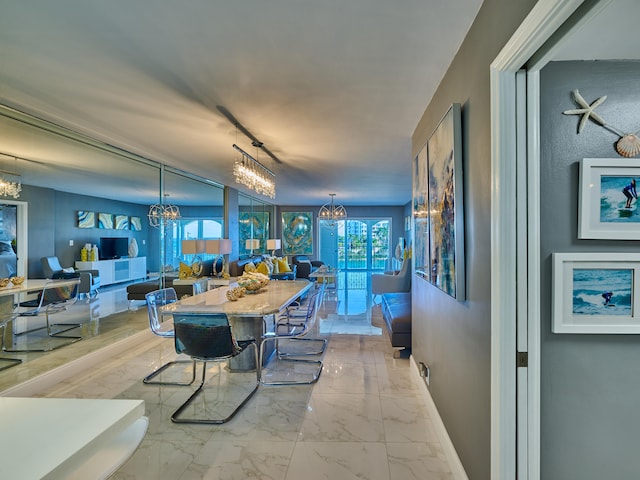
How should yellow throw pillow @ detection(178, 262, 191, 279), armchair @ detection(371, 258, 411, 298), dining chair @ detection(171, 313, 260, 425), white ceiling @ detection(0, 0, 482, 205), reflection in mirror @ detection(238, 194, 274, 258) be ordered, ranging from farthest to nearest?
reflection in mirror @ detection(238, 194, 274, 258) < yellow throw pillow @ detection(178, 262, 191, 279) < armchair @ detection(371, 258, 411, 298) < dining chair @ detection(171, 313, 260, 425) < white ceiling @ detection(0, 0, 482, 205)

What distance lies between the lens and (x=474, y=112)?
1.58m

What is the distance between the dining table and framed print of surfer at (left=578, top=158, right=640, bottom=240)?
80.4 inches

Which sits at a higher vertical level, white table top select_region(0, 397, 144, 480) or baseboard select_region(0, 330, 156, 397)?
white table top select_region(0, 397, 144, 480)

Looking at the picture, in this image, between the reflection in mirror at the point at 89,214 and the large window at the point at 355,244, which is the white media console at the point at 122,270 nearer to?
the reflection in mirror at the point at 89,214

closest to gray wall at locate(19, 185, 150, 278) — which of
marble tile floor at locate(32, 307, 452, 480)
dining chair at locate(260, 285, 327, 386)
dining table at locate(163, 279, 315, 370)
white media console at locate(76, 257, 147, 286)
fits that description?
white media console at locate(76, 257, 147, 286)

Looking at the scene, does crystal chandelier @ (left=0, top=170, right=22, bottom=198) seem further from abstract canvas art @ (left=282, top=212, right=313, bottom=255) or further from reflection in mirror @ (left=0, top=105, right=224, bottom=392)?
abstract canvas art @ (left=282, top=212, right=313, bottom=255)

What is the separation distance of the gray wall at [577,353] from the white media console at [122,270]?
6525 mm

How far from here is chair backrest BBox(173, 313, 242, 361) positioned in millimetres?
2430

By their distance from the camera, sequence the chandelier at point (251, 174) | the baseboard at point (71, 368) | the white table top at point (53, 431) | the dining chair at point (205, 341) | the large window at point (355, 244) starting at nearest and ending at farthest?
1. the white table top at point (53, 431)
2. the dining chair at point (205, 341)
3. the baseboard at point (71, 368)
4. the chandelier at point (251, 174)
5. the large window at point (355, 244)

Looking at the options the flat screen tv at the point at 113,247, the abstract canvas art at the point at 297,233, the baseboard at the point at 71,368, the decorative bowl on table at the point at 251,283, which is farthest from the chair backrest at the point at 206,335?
the abstract canvas art at the point at 297,233

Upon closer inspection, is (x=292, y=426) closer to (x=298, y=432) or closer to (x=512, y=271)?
(x=298, y=432)

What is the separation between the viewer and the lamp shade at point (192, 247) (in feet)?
16.4

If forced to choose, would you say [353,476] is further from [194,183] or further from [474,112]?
[194,183]

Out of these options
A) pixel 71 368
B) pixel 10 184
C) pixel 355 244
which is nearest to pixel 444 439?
pixel 71 368
